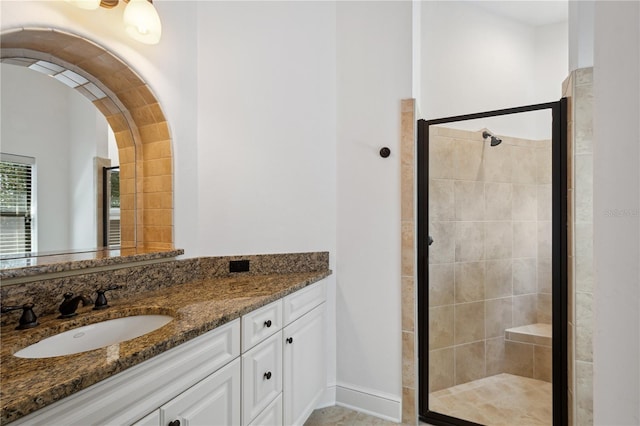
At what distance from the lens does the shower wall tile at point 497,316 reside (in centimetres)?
260

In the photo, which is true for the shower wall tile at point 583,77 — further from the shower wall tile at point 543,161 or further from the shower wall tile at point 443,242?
the shower wall tile at point 443,242

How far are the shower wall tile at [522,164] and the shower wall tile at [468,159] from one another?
252 millimetres

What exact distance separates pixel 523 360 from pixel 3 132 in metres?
3.33

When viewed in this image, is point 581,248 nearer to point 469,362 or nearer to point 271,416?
point 469,362

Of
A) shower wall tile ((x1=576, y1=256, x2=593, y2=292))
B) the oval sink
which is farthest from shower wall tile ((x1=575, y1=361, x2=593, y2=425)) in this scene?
the oval sink

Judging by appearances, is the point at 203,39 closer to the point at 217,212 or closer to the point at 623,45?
the point at 217,212

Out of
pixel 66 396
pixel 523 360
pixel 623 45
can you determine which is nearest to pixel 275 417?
pixel 66 396

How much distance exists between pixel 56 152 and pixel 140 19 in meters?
0.70

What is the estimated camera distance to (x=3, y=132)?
1344 millimetres

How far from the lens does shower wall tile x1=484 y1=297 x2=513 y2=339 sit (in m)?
2.60

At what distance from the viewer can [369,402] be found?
2125 millimetres

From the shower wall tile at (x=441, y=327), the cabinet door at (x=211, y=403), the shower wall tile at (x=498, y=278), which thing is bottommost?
the shower wall tile at (x=441, y=327)

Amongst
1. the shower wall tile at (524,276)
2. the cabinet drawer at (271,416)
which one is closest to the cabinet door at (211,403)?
the cabinet drawer at (271,416)

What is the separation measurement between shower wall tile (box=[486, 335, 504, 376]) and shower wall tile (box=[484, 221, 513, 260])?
642 millimetres
